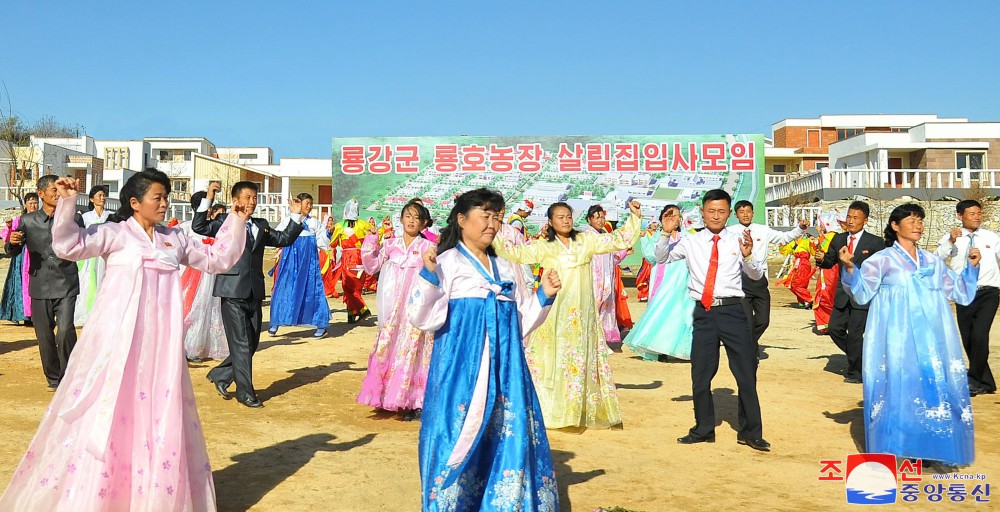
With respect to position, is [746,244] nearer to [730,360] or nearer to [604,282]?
[730,360]

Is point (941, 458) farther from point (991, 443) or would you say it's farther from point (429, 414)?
point (429, 414)

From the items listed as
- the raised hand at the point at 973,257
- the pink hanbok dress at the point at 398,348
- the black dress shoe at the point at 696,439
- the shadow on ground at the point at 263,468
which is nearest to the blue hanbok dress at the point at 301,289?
the pink hanbok dress at the point at 398,348

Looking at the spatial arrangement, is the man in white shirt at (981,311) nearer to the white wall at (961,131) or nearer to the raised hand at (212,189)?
the raised hand at (212,189)

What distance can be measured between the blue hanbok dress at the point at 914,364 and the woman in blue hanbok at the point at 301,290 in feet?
28.2

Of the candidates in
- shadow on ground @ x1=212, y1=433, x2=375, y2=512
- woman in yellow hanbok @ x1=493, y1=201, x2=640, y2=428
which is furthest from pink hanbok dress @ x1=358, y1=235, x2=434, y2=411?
woman in yellow hanbok @ x1=493, y1=201, x2=640, y2=428

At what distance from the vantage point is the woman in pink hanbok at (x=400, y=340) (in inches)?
295

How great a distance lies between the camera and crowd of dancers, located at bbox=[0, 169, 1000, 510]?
429 centimetres

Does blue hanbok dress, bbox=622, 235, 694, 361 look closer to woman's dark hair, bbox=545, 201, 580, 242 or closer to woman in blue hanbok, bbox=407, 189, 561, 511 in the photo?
woman's dark hair, bbox=545, 201, 580, 242

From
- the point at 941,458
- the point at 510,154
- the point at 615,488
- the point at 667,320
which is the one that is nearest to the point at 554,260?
the point at 615,488

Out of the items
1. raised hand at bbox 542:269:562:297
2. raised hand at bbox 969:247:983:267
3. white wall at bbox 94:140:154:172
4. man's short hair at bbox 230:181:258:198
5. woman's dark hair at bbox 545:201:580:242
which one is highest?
white wall at bbox 94:140:154:172

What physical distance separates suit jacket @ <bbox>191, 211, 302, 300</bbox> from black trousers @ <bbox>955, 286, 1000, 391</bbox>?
243 inches

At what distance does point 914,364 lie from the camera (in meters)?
5.83

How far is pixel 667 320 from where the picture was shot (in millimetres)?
10891

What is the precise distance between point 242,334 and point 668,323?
17.2ft
